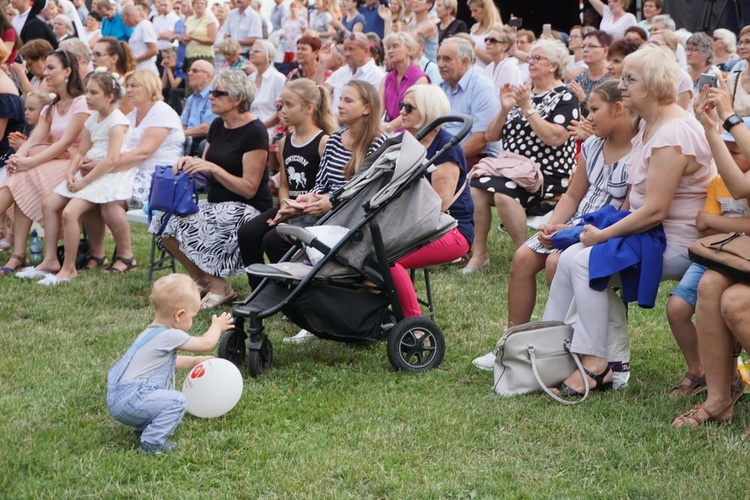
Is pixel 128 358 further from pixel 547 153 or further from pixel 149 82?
pixel 547 153

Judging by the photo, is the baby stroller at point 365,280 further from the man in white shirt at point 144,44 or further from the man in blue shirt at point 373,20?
the man in white shirt at point 144,44

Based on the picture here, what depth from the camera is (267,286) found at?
16.3 feet

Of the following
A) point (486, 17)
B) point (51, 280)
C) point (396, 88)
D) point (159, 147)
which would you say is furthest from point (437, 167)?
point (486, 17)

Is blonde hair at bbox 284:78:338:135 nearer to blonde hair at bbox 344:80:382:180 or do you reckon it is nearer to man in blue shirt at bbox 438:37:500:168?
blonde hair at bbox 344:80:382:180

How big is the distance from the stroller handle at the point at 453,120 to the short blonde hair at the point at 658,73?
96 centimetres

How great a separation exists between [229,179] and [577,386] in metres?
2.87

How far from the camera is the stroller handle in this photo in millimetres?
5023

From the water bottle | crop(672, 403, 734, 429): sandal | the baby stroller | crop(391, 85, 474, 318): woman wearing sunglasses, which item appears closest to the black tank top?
crop(391, 85, 474, 318): woman wearing sunglasses

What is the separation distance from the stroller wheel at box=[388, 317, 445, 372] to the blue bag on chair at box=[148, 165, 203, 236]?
217 centimetres

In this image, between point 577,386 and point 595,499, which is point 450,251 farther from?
point 595,499

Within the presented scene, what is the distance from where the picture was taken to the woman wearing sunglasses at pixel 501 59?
870cm

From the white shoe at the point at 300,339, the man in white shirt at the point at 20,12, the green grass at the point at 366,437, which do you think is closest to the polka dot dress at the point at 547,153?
the green grass at the point at 366,437

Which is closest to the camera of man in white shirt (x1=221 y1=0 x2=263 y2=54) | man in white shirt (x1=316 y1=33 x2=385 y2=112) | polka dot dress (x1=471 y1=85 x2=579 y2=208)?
polka dot dress (x1=471 y1=85 x2=579 y2=208)

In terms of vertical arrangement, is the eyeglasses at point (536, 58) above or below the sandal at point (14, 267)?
above
